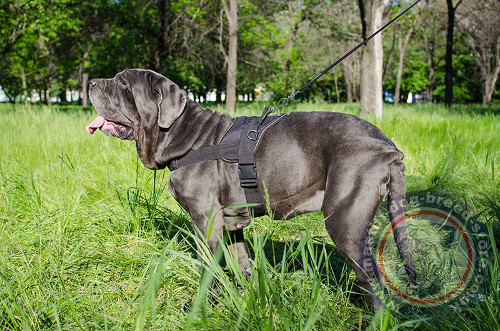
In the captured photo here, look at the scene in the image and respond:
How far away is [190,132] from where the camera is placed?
3.01 m

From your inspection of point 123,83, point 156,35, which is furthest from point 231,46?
point 123,83

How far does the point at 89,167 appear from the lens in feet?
17.7

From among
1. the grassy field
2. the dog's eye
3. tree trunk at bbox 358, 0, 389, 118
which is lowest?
the grassy field

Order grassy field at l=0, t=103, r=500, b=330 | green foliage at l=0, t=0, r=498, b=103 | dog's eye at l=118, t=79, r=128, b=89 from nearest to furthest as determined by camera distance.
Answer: grassy field at l=0, t=103, r=500, b=330, dog's eye at l=118, t=79, r=128, b=89, green foliage at l=0, t=0, r=498, b=103

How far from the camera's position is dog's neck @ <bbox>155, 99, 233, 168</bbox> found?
2955 mm

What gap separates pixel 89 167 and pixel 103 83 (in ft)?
8.48

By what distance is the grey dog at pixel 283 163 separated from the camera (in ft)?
7.88

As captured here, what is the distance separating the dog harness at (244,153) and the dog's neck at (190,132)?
0.20 feet

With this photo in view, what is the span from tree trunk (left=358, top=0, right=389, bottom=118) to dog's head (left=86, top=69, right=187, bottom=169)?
27.7 feet

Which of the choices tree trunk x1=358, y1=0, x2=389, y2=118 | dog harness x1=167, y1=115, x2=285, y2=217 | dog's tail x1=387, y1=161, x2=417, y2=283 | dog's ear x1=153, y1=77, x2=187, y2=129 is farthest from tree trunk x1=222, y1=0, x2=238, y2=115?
dog's tail x1=387, y1=161, x2=417, y2=283

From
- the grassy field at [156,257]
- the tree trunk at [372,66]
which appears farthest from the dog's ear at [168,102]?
the tree trunk at [372,66]

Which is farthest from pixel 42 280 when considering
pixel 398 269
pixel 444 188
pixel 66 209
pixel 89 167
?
pixel 444 188

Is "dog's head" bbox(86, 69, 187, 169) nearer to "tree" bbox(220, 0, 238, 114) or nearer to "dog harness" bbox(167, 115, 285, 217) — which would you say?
"dog harness" bbox(167, 115, 285, 217)

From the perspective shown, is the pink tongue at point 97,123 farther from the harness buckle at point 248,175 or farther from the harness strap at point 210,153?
the harness buckle at point 248,175
